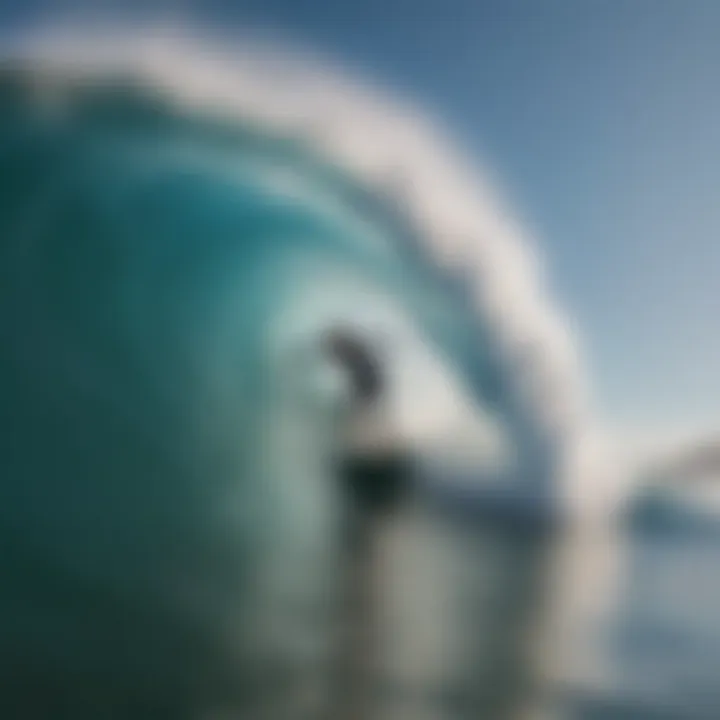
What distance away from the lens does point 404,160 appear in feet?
3.52

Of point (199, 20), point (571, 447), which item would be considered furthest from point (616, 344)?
point (199, 20)

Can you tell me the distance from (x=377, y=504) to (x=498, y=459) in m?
0.15

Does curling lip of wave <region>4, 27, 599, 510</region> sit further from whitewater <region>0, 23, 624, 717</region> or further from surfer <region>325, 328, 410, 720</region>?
surfer <region>325, 328, 410, 720</region>

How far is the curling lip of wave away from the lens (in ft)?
3.35

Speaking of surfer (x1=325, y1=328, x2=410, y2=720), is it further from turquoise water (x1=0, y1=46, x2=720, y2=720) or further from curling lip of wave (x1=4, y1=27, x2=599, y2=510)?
curling lip of wave (x1=4, y1=27, x2=599, y2=510)

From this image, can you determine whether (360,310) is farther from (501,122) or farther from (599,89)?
(599,89)

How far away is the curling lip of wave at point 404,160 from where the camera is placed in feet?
3.35

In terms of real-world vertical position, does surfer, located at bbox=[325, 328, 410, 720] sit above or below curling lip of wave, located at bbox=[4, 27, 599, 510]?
below

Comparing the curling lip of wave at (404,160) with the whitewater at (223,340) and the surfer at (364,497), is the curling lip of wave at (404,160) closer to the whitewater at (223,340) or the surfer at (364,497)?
the whitewater at (223,340)

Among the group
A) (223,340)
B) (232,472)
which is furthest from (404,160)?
(232,472)

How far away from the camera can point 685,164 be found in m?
1.03

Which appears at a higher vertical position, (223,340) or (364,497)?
(223,340)

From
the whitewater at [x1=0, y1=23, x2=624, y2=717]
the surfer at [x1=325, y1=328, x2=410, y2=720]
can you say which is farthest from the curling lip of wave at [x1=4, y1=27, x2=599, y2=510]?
the surfer at [x1=325, y1=328, x2=410, y2=720]

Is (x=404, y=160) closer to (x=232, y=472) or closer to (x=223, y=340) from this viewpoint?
(x=223, y=340)
